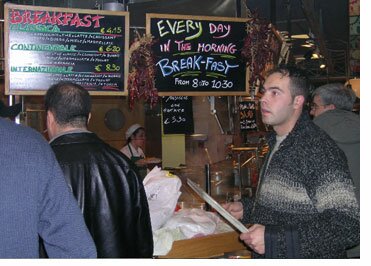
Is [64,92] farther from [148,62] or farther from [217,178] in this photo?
[217,178]

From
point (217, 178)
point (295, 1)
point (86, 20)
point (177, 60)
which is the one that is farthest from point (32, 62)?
point (295, 1)

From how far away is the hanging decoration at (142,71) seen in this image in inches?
195

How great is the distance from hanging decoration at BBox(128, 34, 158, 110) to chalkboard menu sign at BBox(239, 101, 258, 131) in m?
6.72

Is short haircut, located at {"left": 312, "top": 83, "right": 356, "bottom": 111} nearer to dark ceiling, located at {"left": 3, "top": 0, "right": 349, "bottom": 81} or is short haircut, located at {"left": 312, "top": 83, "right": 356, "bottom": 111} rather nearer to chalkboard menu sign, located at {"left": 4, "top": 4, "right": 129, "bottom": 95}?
dark ceiling, located at {"left": 3, "top": 0, "right": 349, "bottom": 81}

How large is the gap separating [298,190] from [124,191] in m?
1.09

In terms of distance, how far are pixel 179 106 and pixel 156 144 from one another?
3553 mm

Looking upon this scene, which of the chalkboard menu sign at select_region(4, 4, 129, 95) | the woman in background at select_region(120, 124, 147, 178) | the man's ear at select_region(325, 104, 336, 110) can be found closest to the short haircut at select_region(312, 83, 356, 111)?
the man's ear at select_region(325, 104, 336, 110)

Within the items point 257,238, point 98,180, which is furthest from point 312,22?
point 257,238

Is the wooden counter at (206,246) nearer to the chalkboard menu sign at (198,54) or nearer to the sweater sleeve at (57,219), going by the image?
the sweater sleeve at (57,219)

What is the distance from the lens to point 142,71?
495 cm

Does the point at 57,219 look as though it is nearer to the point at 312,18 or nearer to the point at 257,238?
the point at 257,238

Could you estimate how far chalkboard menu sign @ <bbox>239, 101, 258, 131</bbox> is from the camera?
38.1ft

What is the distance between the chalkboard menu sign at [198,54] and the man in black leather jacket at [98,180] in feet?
6.88

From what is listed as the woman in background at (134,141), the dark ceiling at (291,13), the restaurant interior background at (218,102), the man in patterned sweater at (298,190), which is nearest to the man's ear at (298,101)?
the man in patterned sweater at (298,190)
